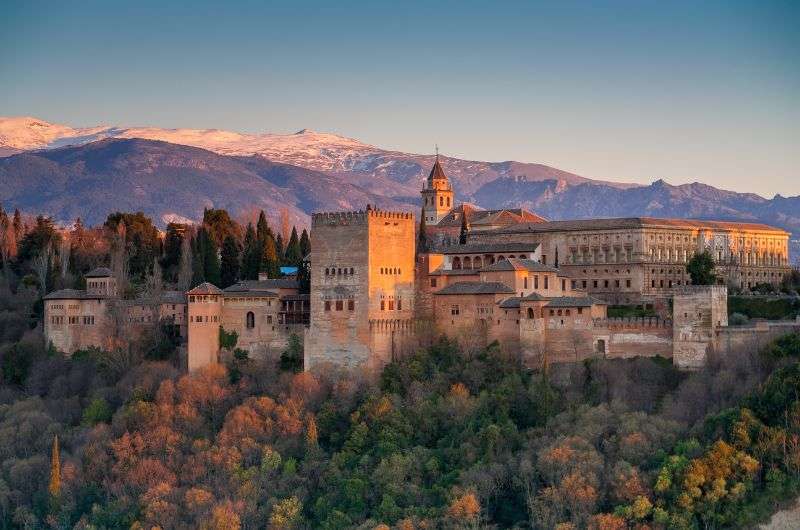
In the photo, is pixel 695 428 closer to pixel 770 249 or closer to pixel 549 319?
pixel 549 319

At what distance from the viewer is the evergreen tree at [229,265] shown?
5859cm

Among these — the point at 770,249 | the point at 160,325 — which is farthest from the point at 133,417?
the point at 770,249

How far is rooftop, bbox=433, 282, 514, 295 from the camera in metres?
47.2

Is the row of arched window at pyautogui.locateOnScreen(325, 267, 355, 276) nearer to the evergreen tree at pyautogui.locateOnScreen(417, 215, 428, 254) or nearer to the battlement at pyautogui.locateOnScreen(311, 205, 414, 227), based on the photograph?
the battlement at pyautogui.locateOnScreen(311, 205, 414, 227)

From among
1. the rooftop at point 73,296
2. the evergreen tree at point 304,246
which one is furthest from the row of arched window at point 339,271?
the evergreen tree at point 304,246

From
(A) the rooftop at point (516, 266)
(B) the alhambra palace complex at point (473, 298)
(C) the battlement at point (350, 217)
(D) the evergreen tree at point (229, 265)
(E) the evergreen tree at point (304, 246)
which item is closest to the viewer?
(B) the alhambra palace complex at point (473, 298)

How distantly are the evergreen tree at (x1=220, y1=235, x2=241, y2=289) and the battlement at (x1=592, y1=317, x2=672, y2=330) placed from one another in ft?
61.8

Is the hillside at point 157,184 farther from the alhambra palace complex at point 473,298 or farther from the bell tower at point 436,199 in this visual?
the alhambra palace complex at point 473,298

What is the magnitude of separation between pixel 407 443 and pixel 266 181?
130 m

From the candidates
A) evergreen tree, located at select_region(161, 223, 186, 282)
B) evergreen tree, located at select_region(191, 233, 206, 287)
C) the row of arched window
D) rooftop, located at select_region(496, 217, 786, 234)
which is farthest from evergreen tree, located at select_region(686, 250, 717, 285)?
evergreen tree, located at select_region(161, 223, 186, 282)

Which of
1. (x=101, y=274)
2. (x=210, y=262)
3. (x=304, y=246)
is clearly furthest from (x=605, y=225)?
(x=101, y=274)

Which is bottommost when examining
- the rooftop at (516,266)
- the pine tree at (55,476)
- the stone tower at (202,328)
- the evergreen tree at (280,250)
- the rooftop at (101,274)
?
the pine tree at (55,476)

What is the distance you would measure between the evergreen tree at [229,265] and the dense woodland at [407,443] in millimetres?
7482

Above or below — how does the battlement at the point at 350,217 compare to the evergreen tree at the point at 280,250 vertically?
above
